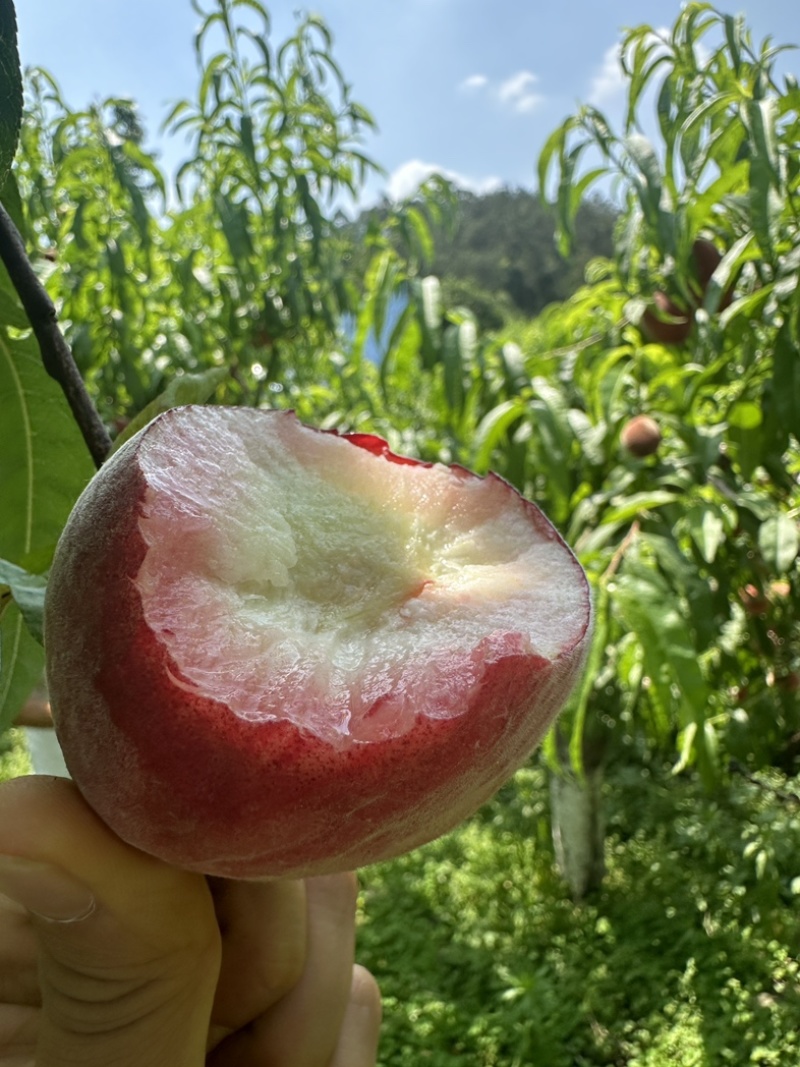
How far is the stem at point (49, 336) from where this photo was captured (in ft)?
1.60

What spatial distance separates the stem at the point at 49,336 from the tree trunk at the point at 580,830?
210cm

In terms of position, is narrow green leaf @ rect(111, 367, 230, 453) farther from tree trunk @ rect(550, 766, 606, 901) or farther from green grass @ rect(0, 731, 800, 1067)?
tree trunk @ rect(550, 766, 606, 901)

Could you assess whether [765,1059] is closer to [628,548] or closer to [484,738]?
[628,548]

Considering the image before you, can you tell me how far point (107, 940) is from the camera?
0.50 meters

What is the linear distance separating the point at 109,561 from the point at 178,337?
6.84 feet

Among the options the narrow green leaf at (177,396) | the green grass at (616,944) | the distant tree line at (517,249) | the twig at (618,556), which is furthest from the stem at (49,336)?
the distant tree line at (517,249)

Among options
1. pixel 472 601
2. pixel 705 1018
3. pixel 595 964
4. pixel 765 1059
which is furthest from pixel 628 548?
pixel 595 964

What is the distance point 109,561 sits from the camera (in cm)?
43

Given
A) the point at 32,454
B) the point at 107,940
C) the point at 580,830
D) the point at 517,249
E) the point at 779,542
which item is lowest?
the point at 580,830

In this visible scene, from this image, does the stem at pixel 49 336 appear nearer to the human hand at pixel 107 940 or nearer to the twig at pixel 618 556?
the human hand at pixel 107 940

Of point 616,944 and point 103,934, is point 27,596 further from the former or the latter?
point 616,944

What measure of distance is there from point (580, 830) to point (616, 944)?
317 millimetres

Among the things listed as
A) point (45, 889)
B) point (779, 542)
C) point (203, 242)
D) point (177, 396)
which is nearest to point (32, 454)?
point (177, 396)

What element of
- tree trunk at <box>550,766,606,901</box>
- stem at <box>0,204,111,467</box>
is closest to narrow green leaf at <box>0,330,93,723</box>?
stem at <box>0,204,111,467</box>
